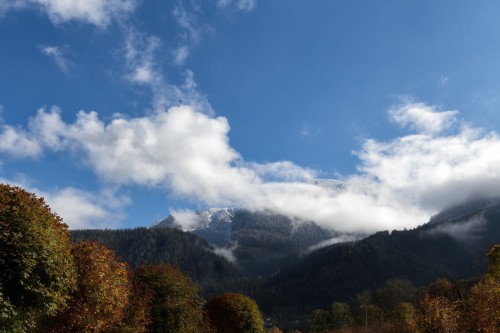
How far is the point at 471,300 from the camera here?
111 feet

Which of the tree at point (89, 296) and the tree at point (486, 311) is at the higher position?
the tree at point (89, 296)

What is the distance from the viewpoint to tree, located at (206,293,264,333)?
51.5 m

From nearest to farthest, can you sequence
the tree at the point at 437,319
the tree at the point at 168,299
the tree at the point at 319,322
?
the tree at the point at 437,319
the tree at the point at 168,299
the tree at the point at 319,322

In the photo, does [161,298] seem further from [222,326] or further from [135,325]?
[222,326]

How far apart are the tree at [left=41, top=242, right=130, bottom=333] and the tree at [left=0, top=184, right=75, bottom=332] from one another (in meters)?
2.34

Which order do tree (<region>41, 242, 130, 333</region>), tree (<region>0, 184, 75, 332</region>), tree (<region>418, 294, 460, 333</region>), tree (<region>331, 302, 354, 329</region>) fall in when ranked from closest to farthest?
tree (<region>0, 184, 75, 332</region>)
tree (<region>41, 242, 130, 333</region>)
tree (<region>418, 294, 460, 333</region>)
tree (<region>331, 302, 354, 329</region>)

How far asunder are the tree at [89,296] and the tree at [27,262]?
2.34 meters

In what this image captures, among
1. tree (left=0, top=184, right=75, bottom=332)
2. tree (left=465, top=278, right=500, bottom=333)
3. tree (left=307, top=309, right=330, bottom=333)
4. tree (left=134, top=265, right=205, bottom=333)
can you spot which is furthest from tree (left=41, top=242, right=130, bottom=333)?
tree (left=307, top=309, right=330, bottom=333)

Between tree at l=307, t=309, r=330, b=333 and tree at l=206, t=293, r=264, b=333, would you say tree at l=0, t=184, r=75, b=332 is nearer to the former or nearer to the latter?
tree at l=206, t=293, r=264, b=333

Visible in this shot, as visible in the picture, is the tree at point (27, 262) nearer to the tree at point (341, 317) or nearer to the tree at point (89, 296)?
the tree at point (89, 296)

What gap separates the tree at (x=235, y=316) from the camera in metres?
51.5

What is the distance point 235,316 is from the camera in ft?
170

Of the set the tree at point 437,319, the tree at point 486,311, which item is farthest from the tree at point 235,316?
the tree at point 486,311

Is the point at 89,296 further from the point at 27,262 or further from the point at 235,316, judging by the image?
the point at 235,316
